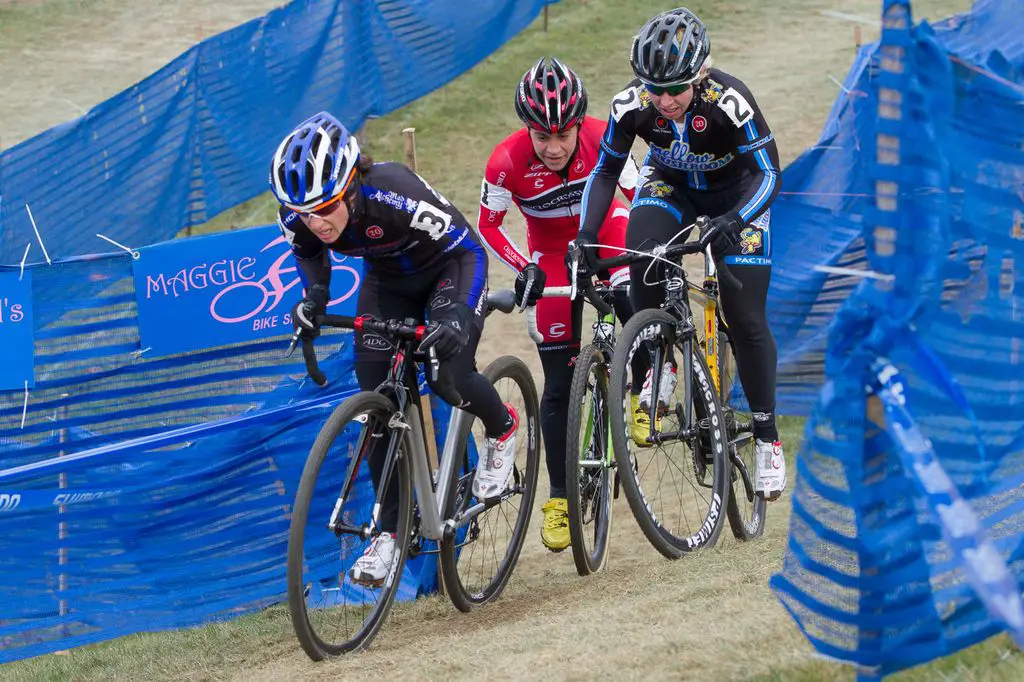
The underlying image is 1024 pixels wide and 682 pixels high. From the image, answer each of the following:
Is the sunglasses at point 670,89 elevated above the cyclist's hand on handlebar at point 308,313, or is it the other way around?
the sunglasses at point 670,89

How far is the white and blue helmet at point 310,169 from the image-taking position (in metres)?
4.91

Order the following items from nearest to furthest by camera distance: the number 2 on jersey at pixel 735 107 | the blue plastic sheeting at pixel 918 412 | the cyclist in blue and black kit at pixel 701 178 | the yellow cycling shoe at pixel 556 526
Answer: the blue plastic sheeting at pixel 918 412
the cyclist in blue and black kit at pixel 701 178
the number 2 on jersey at pixel 735 107
the yellow cycling shoe at pixel 556 526

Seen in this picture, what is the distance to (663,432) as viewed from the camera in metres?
6.19

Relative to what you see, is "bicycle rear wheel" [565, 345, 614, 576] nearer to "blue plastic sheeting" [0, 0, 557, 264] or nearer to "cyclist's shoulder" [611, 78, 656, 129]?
"cyclist's shoulder" [611, 78, 656, 129]

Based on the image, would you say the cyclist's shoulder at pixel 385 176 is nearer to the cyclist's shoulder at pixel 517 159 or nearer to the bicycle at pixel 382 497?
the bicycle at pixel 382 497

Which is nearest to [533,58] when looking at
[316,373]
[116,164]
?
[116,164]

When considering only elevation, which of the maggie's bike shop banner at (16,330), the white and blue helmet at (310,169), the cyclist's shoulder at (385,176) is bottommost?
the maggie's bike shop banner at (16,330)

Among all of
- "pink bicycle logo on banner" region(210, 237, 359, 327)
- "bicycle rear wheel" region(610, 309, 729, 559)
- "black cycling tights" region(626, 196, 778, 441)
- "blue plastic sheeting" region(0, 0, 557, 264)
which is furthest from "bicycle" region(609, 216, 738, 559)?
"blue plastic sheeting" region(0, 0, 557, 264)

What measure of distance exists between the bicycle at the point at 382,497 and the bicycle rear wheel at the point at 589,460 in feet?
1.01

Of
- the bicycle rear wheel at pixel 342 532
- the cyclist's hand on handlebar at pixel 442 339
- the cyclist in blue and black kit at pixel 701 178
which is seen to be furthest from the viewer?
the cyclist in blue and black kit at pixel 701 178

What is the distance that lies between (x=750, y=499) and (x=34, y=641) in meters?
3.66

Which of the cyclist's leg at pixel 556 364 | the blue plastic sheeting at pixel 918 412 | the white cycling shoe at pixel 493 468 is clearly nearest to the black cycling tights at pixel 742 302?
the cyclist's leg at pixel 556 364

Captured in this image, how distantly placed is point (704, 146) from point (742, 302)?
0.79 meters

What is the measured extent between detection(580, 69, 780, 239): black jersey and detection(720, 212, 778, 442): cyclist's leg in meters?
0.22
